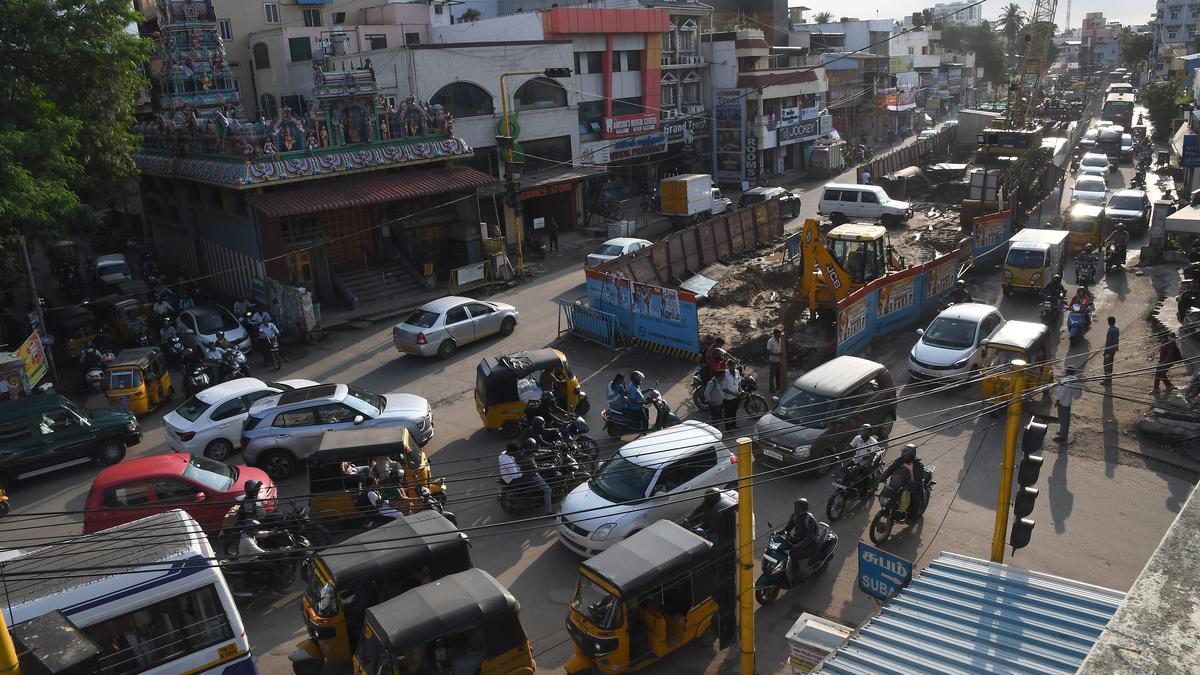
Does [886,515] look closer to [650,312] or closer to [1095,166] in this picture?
[650,312]

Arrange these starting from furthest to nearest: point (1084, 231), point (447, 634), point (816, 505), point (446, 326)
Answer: point (1084, 231) → point (446, 326) → point (816, 505) → point (447, 634)

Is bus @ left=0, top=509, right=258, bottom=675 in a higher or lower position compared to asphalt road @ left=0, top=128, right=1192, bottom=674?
higher

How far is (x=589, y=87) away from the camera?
39812 mm

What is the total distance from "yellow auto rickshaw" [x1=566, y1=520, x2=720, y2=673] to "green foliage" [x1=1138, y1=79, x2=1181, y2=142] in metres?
61.1

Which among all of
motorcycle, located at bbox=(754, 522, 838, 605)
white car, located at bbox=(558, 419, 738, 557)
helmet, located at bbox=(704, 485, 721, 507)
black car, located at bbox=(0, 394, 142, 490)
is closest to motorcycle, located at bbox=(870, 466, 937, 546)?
motorcycle, located at bbox=(754, 522, 838, 605)

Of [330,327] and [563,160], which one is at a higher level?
[563,160]

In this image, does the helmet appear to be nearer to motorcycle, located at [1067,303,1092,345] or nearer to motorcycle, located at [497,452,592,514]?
motorcycle, located at [497,452,592,514]

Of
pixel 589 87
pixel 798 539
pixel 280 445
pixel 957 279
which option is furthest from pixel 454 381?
pixel 589 87

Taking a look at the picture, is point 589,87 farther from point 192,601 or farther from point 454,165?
point 192,601

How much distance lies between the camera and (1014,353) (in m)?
17.0

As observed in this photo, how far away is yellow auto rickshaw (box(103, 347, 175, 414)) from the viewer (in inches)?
764

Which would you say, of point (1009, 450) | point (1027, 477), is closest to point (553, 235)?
point (1009, 450)

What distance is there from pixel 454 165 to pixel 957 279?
17.6 metres

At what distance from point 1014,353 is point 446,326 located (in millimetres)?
13698
